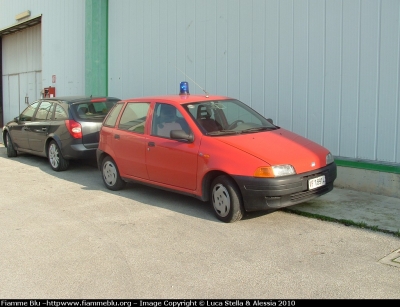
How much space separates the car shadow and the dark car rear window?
43.3 inches

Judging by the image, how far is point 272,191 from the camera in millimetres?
6070

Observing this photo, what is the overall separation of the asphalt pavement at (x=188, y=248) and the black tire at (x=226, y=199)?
126 mm

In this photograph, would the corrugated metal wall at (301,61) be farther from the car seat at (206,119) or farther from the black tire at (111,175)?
the black tire at (111,175)

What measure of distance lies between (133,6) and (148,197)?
6824 millimetres

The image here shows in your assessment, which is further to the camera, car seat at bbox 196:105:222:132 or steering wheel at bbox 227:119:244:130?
steering wheel at bbox 227:119:244:130

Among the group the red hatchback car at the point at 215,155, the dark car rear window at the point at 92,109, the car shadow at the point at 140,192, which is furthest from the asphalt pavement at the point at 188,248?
the dark car rear window at the point at 92,109

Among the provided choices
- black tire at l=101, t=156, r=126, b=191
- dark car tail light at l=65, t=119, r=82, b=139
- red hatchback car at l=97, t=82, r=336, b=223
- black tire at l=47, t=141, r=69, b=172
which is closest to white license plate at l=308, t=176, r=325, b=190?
red hatchback car at l=97, t=82, r=336, b=223

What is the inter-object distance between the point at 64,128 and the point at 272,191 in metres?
5.29

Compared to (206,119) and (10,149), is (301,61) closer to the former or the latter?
(206,119)

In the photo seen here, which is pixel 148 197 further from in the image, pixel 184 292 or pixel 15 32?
pixel 15 32

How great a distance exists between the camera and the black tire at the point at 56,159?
10.2m

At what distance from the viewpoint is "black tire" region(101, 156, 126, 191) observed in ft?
27.4

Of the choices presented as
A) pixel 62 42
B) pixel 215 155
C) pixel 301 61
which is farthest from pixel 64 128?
pixel 62 42

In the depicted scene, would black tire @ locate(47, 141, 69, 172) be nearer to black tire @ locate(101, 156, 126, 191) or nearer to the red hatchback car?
black tire @ locate(101, 156, 126, 191)
